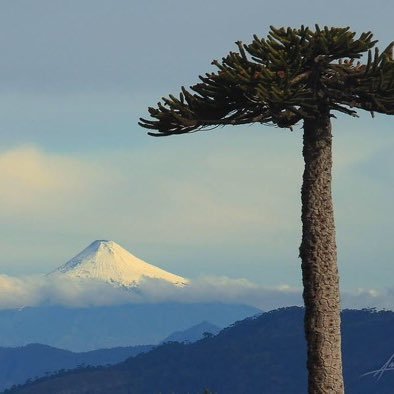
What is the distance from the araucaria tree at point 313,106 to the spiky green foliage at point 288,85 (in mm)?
29

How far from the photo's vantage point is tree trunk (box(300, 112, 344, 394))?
34312 mm

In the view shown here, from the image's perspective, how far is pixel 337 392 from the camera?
1342 inches

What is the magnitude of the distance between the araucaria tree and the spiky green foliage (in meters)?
0.03

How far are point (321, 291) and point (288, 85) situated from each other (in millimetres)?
6099

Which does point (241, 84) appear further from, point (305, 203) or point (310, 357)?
point (310, 357)

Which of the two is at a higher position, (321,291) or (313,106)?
(313,106)

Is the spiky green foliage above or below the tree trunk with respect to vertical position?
above

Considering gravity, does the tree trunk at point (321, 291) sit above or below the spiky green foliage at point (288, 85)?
below

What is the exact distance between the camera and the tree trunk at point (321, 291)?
113 feet

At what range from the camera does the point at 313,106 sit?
34.8 m

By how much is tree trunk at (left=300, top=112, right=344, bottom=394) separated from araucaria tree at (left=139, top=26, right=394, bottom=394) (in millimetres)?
29

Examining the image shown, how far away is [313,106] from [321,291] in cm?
545

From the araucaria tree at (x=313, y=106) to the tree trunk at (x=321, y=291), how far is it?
3cm

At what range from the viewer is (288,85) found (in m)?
33.5
